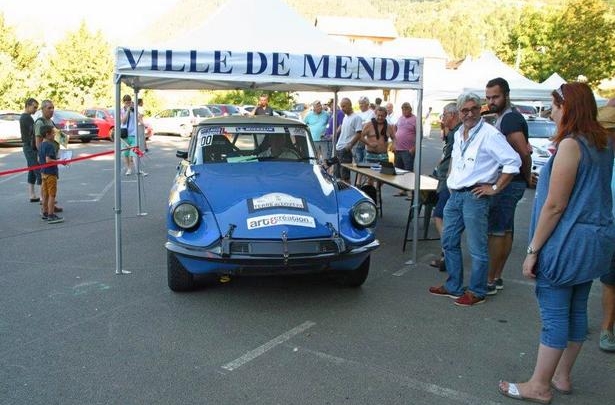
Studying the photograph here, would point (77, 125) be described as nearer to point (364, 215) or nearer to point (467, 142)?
point (364, 215)

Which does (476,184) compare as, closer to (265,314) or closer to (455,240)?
(455,240)

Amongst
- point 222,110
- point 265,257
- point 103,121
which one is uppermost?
point 222,110

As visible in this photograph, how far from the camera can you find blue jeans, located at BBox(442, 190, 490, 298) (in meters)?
4.72

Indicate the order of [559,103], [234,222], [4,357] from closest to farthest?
[559,103], [4,357], [234,222]

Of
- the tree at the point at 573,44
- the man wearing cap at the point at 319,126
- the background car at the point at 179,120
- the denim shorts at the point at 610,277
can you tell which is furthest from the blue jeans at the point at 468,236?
the tree at the point at 573,44

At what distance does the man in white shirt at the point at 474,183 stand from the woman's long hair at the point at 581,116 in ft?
4.94

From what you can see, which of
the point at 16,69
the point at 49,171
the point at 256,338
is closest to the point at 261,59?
the point at 256,338

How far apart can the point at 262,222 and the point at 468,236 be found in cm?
178

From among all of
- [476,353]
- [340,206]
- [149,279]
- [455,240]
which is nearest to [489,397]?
[476,353]

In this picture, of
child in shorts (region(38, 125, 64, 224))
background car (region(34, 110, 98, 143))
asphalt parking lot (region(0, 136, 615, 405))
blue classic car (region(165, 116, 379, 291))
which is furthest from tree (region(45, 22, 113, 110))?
blue classic car (region(165, 116, 379, 291))

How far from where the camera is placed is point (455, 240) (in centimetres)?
498

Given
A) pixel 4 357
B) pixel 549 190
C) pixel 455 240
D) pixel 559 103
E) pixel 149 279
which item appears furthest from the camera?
pixel 149 279

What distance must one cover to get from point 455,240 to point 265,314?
1805 millimetres

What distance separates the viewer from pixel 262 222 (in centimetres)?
461
